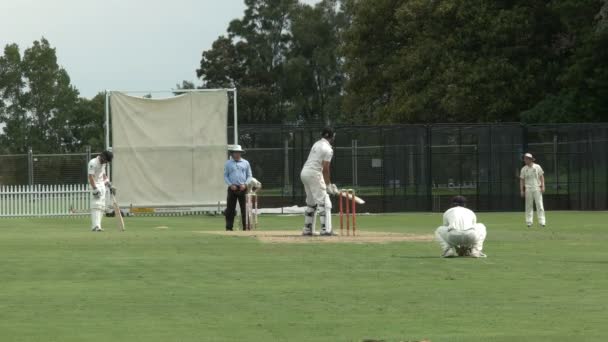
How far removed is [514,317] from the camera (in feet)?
40.1

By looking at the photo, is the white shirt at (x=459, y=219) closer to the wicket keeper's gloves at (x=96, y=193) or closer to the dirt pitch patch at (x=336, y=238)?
the dirt pitch patch at (x=336, y=238)

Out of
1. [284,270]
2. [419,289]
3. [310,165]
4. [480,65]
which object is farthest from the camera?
[480,65]

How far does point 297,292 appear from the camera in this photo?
581 inches

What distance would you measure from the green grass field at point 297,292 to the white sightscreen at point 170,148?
56.6 ft

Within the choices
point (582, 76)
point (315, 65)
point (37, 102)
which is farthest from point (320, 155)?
point (315, 65)

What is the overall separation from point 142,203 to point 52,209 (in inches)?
229

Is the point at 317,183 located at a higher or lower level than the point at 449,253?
higher

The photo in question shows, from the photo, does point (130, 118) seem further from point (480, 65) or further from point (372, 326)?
point (372, 326)

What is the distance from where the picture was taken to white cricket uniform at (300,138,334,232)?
2584 centimetres

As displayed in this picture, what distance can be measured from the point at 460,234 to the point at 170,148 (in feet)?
76.9

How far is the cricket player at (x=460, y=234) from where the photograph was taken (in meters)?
19.7

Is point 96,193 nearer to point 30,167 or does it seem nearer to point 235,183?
point 235,183

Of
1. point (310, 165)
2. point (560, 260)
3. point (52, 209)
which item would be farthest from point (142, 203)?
point (560, 260)

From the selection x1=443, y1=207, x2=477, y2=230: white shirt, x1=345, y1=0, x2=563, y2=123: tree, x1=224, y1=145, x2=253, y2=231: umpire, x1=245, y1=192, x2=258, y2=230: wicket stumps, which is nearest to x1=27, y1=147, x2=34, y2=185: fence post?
x1=245, y1=192, x2=258, y2=230: wicket stumps
